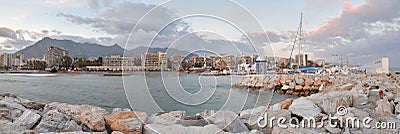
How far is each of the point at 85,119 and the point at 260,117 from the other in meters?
2.38

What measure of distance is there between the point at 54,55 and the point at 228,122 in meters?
38.2

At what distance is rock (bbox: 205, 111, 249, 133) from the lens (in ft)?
11.4

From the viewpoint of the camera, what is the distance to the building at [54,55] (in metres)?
35.4

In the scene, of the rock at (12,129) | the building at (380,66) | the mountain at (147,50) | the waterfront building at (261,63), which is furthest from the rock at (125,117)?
the building at (380,66)

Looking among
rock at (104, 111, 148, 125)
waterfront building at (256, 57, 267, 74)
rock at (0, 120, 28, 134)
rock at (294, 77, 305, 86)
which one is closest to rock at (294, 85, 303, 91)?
rock at (294, 77, 305, 86)

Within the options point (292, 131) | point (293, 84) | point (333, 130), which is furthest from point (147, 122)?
point (293, 84)

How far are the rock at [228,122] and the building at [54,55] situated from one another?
3689 centimetres

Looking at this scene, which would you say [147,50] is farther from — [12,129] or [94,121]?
[12,129]

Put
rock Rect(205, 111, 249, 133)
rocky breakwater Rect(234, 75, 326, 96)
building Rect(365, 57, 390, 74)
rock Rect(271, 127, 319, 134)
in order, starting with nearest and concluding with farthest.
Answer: rock Rect(271, 127, 319, 134), rock Rect(205, 111, 249, 133), rocky breakwater Rect(234, 75, 326, 96), building Rect(365, 57, 390, 74)

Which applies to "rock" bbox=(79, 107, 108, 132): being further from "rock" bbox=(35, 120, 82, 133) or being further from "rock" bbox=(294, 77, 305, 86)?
"rock" bbox=(294, 77, 305, 86)

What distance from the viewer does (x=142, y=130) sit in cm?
324

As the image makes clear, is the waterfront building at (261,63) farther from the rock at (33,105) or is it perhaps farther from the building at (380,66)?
the building at (380,66)

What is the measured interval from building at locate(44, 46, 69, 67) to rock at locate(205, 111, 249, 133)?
1453 inches

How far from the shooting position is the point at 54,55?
1428 inches
